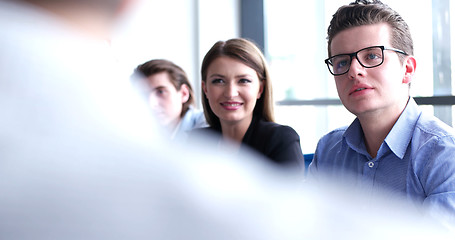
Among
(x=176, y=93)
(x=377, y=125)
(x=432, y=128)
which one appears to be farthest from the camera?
(x=176, y=93)

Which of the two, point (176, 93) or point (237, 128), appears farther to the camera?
point (176, 93)

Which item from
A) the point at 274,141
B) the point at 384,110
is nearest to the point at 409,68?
the point at 384,110

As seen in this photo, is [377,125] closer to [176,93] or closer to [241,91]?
[241,91]

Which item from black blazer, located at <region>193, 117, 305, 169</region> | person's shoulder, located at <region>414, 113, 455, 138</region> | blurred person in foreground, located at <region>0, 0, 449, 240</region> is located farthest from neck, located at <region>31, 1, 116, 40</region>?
black blazer, located at <region>193, 117, 305, 169</region>

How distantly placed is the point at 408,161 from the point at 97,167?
2.23 ft

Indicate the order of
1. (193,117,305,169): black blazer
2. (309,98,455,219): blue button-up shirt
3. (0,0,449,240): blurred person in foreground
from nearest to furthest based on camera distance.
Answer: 1. (0,0,449,240): blurred person in foreground
2. (309,98,455,219): blue button-up shirt
3. (193,117,305,169): black blazer

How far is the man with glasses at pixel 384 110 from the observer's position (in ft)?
2.39

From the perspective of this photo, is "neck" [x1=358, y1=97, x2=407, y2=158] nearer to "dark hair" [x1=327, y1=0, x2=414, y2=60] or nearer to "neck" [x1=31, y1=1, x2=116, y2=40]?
"dark hair" [x1=327, y1=0, x2=414, y2=60]

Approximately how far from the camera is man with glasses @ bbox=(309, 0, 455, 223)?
2.39 feet

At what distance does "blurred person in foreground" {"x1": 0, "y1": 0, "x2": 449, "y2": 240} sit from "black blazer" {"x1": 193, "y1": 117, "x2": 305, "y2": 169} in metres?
0.89

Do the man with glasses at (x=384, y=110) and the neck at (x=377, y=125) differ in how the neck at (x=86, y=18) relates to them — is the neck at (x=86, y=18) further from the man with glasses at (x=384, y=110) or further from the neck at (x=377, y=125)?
the neck at (x=377, y=125)

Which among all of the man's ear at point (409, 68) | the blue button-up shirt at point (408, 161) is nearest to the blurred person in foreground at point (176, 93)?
the blue button-up shirt at point (408, 161)

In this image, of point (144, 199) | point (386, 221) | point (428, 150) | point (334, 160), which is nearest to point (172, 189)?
point (144, 199)

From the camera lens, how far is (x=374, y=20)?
84cm
